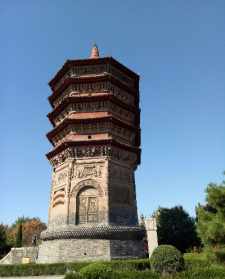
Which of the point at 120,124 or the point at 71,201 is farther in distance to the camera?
the point at 120,124

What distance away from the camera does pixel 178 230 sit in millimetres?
32750

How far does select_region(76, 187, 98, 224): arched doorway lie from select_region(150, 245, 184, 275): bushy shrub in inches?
207

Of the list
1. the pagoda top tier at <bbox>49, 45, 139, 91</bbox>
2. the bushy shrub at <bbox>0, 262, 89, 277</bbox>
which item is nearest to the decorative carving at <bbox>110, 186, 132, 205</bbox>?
the bushy shrub at <bbox>0, 262, 89, 277</bbox>

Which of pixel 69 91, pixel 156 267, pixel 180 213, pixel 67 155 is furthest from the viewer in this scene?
pixel 180 213

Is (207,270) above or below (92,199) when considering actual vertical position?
below

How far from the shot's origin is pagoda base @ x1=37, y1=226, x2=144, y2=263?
51.1 ft

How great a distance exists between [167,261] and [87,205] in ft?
21.0

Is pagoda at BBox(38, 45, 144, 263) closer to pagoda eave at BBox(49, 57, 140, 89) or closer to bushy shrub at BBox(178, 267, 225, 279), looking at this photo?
pagoda eave at BBox(49, 57, 140, 89)

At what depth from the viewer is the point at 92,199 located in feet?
55.8

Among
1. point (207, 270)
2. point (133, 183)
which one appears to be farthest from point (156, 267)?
point (133, 183)

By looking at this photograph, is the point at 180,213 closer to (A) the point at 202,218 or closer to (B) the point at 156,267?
(A) the point at 202,218

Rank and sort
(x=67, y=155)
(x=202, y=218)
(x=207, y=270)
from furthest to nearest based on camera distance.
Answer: (x=67, y=155)
(x=202, y=218)
(x=207, y=270)

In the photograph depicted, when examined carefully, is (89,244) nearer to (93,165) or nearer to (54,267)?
(54,267)

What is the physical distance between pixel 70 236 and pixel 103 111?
7.88m
